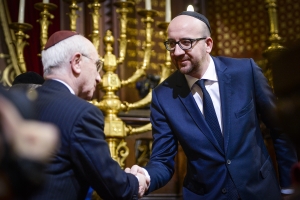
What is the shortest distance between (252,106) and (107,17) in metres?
1.80

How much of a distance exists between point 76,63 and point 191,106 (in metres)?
0.59

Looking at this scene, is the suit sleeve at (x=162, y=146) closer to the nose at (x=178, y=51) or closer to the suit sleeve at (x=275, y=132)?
the nose at (x=178, y=51)

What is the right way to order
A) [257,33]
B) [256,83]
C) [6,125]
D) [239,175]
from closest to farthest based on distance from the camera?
1. [6,125]
2. [239,175]
3. [256,83]
4. [257,33]

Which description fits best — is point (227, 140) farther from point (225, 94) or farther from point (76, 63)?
point (76, 63)

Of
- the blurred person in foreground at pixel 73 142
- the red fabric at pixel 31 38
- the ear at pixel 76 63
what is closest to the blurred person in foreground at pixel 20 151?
the blurred person in foreground at pixel 73 142

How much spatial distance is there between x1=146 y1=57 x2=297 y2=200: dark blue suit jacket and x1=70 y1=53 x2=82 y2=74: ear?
54 cm

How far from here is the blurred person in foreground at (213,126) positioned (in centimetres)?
212

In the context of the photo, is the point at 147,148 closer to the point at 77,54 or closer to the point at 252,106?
the point at 252,106

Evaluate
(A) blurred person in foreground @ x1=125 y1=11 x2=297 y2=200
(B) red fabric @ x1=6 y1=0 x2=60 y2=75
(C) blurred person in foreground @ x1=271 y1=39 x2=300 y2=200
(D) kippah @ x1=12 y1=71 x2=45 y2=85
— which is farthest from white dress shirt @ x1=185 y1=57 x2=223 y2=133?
(B) red fabric @ x1=6 y1=0 x2=60 y2=75

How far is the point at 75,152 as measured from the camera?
1.68m

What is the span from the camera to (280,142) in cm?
221

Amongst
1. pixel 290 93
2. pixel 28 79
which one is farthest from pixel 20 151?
pixel 28 79

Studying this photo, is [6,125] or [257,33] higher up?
[257,33]

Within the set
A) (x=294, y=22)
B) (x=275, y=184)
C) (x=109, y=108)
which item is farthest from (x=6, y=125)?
(x=294, y=22)
